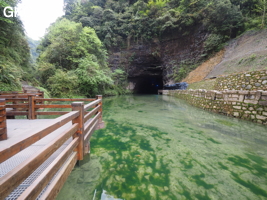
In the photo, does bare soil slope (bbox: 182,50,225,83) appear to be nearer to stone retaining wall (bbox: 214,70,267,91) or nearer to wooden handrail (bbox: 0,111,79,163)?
stone retaining wall (bbox: 214,70,267,91)

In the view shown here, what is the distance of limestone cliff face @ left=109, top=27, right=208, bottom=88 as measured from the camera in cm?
1912

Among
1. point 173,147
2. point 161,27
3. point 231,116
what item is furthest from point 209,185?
point 161,27

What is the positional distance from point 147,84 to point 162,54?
12.8m

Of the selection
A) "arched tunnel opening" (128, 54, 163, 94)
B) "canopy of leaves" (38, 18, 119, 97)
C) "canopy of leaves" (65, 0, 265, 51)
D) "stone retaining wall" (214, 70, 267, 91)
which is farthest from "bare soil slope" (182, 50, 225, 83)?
"canopy of leaves" (38, 18, 119, 97)

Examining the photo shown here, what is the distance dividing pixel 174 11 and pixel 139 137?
2195 centimetres

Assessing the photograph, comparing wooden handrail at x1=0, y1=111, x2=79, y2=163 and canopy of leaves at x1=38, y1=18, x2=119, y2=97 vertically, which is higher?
canopy of leaves at x1=38, y1=18, x2=119, y2=97

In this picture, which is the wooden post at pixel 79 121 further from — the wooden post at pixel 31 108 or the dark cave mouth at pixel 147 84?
the dark cave mouth at pixel 147 84

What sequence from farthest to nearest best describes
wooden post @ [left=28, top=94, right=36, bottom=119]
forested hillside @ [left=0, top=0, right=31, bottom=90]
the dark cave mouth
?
the dark cave mouth, forested hillside @ [left=0, top=0, right=31, bottom=90], wooden post @ [left=28, top=94, right=36, bottom=119]

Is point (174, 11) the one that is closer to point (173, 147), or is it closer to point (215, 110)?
point (215, 110)

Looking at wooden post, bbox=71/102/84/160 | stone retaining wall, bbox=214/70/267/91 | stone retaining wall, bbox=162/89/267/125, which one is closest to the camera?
wooden post, bbox=71/102/84/160

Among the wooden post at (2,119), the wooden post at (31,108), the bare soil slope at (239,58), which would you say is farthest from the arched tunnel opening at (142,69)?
the wooden post at (2,119)

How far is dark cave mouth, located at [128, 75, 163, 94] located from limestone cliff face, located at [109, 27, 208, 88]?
232cm

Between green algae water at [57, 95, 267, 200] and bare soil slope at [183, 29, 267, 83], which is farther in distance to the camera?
bare soil slope at [183, 29, 267, 83]

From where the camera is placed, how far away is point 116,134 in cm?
388
